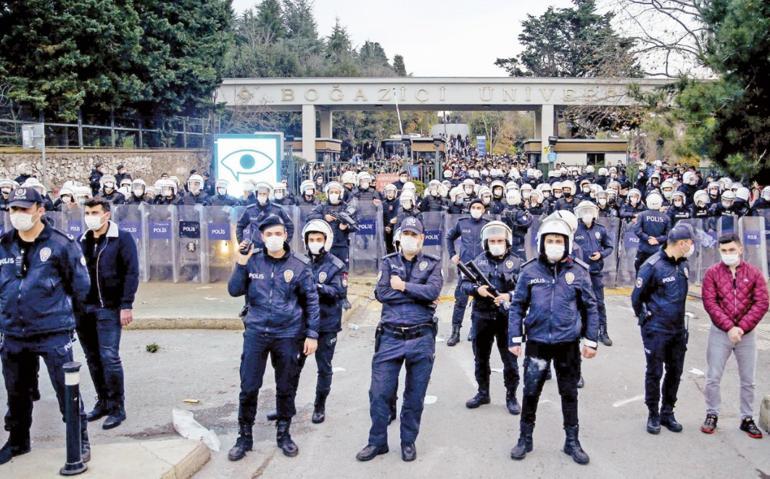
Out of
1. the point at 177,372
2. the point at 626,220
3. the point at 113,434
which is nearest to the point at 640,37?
the point at 626,220

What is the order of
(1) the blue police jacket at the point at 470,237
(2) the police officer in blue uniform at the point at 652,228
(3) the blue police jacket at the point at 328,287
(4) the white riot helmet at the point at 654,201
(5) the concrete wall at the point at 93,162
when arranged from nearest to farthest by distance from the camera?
1. (3) the blue police jacket at the point at 328,287
2. (1) the blue police jacket at the point at 470,237
3. (2) the police officer in blue uniform at the point at 652,228
4. (4) the white riot helmet at the point at 654,201
5. (5) the concrete wall at the point at 93,162

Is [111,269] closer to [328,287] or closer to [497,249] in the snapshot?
[328,287]

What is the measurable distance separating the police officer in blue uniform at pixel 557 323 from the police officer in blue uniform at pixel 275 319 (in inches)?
70.2

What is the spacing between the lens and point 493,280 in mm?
7656

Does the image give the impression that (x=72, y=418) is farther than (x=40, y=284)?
No

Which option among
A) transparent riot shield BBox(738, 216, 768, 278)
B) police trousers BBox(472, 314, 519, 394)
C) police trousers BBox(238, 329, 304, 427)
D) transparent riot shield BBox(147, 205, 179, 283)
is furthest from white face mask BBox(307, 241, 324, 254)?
transparent riot shield BBox(738, 216, 768, 278)

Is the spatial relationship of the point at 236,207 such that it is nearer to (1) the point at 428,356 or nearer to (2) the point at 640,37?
(1) the point at 428,356

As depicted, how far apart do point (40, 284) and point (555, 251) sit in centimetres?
403

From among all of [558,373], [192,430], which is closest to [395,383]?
[558,373]

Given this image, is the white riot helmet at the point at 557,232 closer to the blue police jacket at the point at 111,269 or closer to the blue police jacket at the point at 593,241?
the blue police jacket at the point at 111,269

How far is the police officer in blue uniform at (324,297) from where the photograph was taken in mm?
7035

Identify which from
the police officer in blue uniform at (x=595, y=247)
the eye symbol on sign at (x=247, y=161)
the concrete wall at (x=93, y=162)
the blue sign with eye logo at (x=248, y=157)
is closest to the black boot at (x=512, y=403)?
the police officer in blue uniform at (x=595, y=247)

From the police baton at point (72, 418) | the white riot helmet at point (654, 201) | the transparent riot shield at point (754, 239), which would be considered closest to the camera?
the police baton at point (72, 418)

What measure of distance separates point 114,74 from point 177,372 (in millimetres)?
19822
